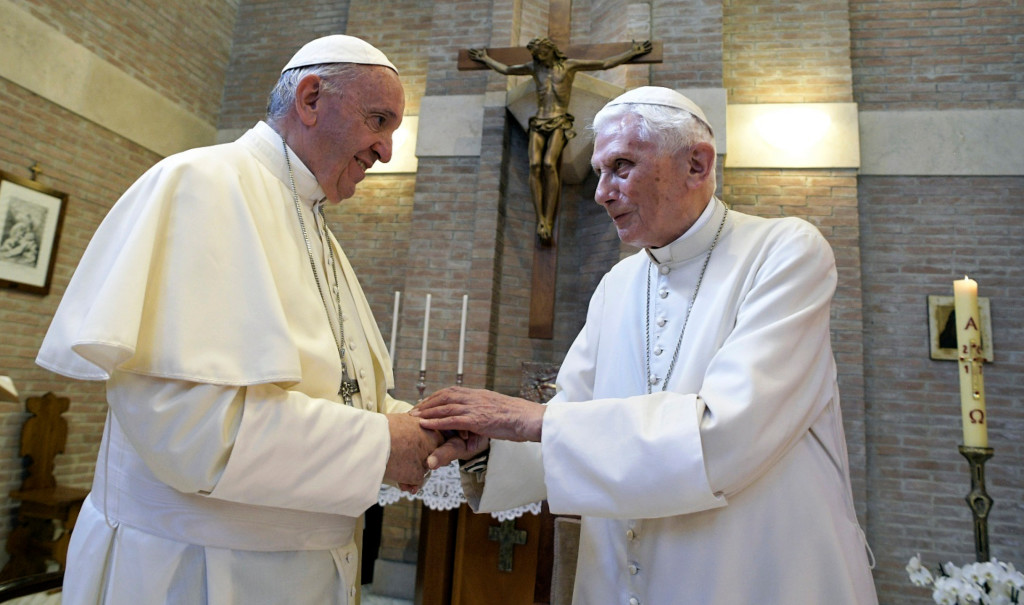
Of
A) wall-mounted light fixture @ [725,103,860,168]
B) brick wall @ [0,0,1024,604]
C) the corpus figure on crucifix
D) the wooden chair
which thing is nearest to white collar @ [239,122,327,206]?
the corpus figure on crucifix

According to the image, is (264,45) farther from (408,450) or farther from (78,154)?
(408,450)

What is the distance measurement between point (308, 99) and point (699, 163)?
107 centimetres

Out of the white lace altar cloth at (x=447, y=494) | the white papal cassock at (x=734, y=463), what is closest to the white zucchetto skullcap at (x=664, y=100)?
the white papal cassock at (x=734, y=463)

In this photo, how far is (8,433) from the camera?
5.00 metres

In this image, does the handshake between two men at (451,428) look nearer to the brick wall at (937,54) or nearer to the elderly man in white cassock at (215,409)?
the elderly man in white cassock at (215,409)

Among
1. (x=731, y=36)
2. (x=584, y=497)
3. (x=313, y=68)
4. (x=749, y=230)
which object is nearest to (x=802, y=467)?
(x=584, y=497)

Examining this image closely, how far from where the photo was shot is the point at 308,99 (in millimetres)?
1764

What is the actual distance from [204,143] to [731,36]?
5.32 meters

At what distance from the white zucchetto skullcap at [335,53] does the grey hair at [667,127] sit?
0.69 metres

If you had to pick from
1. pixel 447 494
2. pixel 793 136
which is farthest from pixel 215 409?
pixel 793 136

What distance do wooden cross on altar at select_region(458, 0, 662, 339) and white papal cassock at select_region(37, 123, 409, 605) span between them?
386cm

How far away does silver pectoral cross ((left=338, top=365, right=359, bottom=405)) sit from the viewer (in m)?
1.64

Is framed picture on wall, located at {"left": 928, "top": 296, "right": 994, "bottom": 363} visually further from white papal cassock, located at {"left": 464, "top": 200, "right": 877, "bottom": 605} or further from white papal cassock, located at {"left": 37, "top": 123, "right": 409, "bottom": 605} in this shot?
white papal cassock, located at {"left": 37, "top": 123, "right": 409, "bottom": 605}

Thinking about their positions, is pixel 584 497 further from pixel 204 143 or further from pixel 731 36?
pixel 204 143
